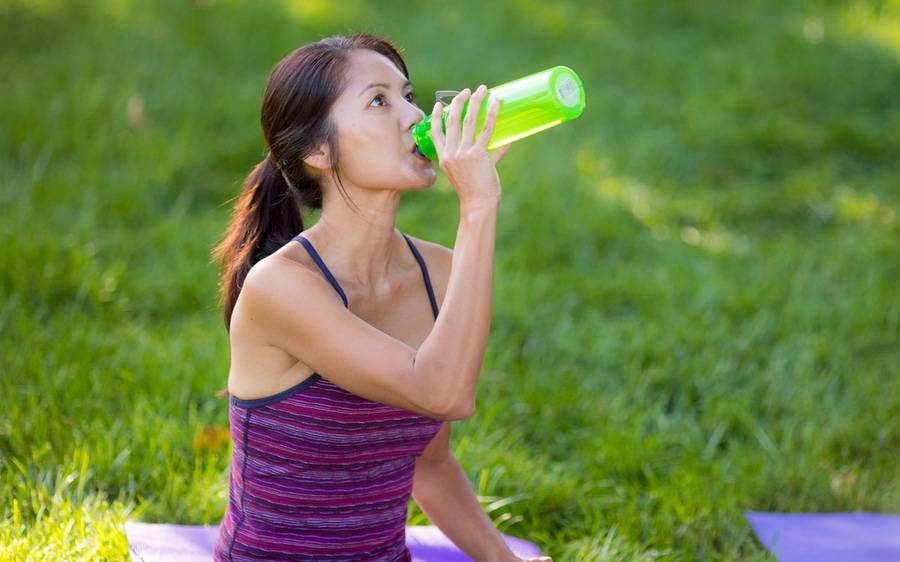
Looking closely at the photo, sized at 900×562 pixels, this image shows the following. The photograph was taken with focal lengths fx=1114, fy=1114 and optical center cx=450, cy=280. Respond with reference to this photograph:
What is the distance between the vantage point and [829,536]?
2.83m

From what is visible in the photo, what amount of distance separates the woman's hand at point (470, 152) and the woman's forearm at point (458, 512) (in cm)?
69

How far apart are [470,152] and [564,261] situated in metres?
2.78

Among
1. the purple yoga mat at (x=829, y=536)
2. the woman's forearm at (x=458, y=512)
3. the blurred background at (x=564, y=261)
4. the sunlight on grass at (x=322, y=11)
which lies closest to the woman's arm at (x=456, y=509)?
the woman's forearm at (x=458, y=512)

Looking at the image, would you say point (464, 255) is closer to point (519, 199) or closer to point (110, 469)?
point (110, 469)

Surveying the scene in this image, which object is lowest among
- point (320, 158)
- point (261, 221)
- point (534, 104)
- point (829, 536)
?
point (829, 536)

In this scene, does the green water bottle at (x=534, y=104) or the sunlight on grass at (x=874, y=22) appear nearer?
the green water bottle at (x=534, y=104)

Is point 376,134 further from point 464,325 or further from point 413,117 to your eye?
point 464,325

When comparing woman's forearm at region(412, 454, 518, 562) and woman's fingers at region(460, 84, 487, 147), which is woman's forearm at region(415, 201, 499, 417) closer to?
woman's fingers at region(460, 84, 487, 147)

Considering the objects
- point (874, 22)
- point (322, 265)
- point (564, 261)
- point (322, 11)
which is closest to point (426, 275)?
point (322, 265)

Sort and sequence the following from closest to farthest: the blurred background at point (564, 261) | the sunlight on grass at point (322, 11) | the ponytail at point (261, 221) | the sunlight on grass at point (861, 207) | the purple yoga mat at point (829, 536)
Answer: the ponytail at point (261, 221) → the purple yoga mat at point (829, 536) → the blurred background at point (564, 261) → the sunlight on grass at point (861, 207) → the sunlight on grass at point (322, 11)

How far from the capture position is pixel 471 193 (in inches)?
73.1

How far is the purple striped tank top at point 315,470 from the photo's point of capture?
1963 millimetres

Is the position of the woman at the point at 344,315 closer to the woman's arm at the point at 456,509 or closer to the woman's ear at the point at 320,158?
the woman's ear at the point at 320,158

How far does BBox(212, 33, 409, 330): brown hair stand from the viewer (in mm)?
2016
